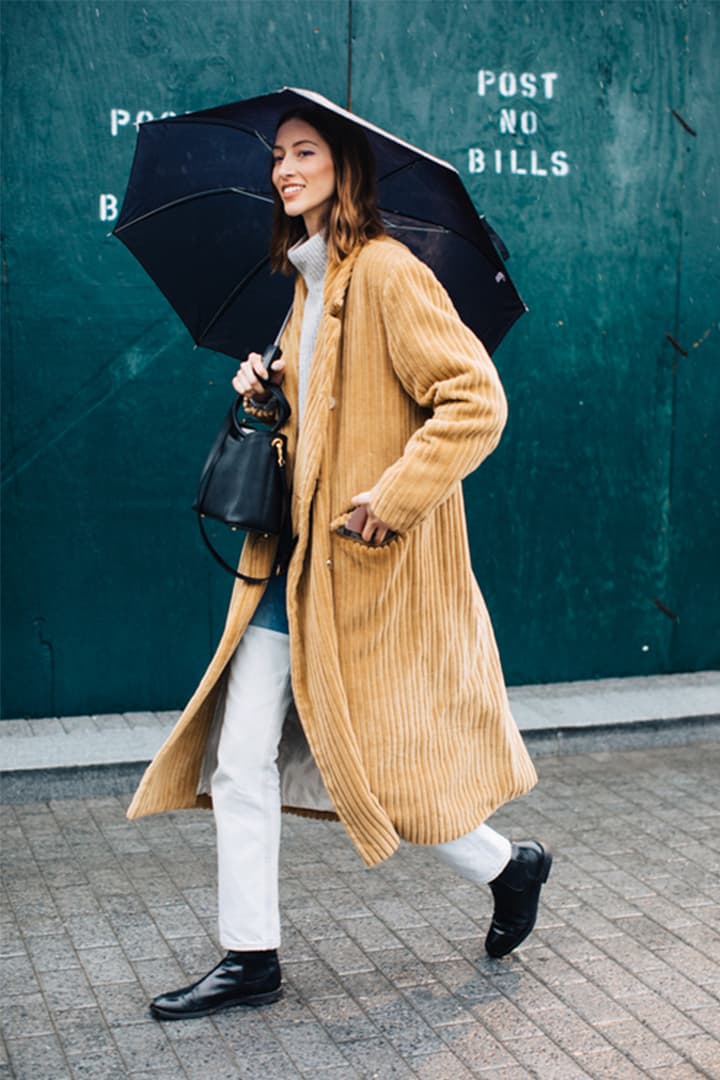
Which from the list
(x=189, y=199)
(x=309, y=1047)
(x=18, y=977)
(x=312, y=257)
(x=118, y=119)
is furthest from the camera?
(x=118, y=119)

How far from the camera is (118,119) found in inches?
235

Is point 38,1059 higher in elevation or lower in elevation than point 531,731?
lower

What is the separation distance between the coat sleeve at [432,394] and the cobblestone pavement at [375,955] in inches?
48.8

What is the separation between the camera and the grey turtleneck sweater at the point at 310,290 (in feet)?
12.2

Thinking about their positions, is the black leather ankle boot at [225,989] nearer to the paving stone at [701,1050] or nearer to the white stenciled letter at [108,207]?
the paving stone at [701,1050]

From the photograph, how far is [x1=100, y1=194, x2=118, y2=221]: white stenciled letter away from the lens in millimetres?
6004

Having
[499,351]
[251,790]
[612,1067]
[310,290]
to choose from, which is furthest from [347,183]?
[499,351]

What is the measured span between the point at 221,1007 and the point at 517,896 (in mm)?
818

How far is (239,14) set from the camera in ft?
19.7

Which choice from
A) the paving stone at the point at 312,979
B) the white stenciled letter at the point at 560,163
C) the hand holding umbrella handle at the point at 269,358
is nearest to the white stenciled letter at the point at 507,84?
the white stenciled letter at the point at 560,163

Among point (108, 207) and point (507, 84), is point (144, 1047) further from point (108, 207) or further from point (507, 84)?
point (507, 84)

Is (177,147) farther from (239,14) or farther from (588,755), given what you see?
(588,755)

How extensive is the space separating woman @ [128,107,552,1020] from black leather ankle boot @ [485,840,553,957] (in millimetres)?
225

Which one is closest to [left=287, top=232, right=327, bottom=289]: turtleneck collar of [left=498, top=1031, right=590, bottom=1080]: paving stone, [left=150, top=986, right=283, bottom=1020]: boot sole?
[left=150, top=986, right=283, bottom=1020]: boot sole
